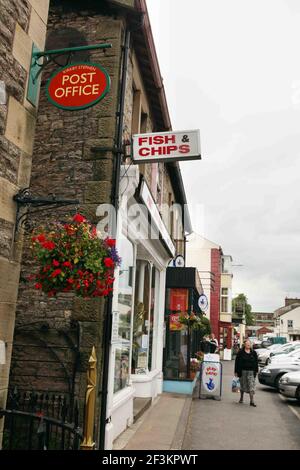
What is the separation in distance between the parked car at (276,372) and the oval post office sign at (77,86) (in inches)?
461

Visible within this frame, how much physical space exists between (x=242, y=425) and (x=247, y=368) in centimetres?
276

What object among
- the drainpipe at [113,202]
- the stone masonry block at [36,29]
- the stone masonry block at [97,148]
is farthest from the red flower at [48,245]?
the stone masonry block at [97,148]

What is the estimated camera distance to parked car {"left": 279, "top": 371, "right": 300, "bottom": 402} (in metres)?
11.9

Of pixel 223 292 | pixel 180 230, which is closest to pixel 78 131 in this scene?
pixel 180 230

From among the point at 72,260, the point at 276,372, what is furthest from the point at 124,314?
the point at 276,372

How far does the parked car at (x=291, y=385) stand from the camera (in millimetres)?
11930

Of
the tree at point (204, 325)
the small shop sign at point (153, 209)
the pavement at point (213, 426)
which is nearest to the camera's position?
the pavement at point (213, 426)

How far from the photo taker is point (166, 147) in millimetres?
7199

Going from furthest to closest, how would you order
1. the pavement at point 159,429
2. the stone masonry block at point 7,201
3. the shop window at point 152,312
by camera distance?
1. the shop window at point 152,312
2. the pavement at point 159,429
3. the stone masonry block at point 7,201

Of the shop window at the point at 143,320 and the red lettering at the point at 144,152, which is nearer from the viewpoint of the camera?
the red lettering at the point at 144,152

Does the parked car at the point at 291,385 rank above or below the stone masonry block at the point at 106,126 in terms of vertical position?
below

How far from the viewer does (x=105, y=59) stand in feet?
24.6

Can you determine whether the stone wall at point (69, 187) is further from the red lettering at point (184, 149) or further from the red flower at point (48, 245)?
the red flower at point (48, 245)
